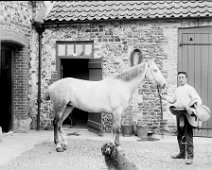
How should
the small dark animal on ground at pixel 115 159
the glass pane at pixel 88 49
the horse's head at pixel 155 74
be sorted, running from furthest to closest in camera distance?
the glass pane at pixel 88 49 < the horse's head at pixel 155 74 < the small dark animal on ground at pixel 115 159

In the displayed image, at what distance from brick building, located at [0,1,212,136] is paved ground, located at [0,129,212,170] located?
95 centimetres

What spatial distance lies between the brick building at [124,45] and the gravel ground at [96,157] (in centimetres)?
161

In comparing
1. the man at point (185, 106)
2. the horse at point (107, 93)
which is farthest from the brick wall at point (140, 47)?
the man at point (185, 106)

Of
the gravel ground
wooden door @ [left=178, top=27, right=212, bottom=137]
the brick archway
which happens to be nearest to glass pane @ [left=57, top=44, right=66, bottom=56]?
the brick archway

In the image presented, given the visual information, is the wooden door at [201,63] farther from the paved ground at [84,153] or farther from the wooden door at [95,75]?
the wooden door at [95,75]

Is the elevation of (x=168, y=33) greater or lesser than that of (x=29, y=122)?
greater

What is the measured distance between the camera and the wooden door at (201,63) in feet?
32.0

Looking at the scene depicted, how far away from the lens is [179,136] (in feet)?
22.7

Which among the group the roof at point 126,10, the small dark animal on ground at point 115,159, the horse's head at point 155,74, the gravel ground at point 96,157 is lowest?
the gravel ground at point 96,157

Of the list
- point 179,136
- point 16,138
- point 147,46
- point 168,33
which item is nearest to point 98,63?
point 147,46

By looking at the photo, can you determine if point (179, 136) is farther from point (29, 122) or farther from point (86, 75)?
point (86, 75)

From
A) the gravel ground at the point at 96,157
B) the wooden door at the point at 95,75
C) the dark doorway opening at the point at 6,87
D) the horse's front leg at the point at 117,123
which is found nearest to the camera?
the gravel ground at the point at 96,157

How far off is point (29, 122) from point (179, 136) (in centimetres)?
514

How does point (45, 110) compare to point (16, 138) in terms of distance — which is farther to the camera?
point (45, 110)
